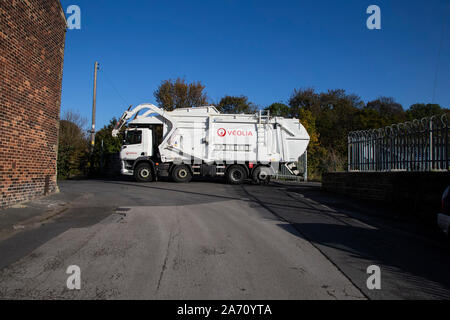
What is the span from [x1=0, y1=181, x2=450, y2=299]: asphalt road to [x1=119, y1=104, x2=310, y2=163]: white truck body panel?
9.59m

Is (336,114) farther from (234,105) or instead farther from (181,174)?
(181,174)

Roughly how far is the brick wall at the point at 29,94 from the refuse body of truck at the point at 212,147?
291 inches

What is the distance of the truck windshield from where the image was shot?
722 inches

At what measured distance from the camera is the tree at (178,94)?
33.9 m

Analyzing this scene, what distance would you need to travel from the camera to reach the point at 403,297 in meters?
3.62

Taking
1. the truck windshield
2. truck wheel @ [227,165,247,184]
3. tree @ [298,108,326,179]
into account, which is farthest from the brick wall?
tree @ [298,108,326,179]

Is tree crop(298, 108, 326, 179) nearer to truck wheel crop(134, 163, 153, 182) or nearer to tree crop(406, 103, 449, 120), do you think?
truck wheel crop(134, 163, 153, 182)

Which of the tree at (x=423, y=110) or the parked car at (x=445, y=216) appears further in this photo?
the tree at (x=423, y=110)

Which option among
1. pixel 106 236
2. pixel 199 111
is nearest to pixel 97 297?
pixel 106 236

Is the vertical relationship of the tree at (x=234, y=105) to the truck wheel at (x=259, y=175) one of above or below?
above

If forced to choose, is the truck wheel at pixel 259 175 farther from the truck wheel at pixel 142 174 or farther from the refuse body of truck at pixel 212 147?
the truck wheel at pixel 142 174

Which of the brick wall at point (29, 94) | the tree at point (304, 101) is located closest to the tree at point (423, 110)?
the tree at point (304, 101)

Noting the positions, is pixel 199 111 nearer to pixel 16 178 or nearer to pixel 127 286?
pixel 16 178

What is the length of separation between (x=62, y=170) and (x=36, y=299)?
20765mm
